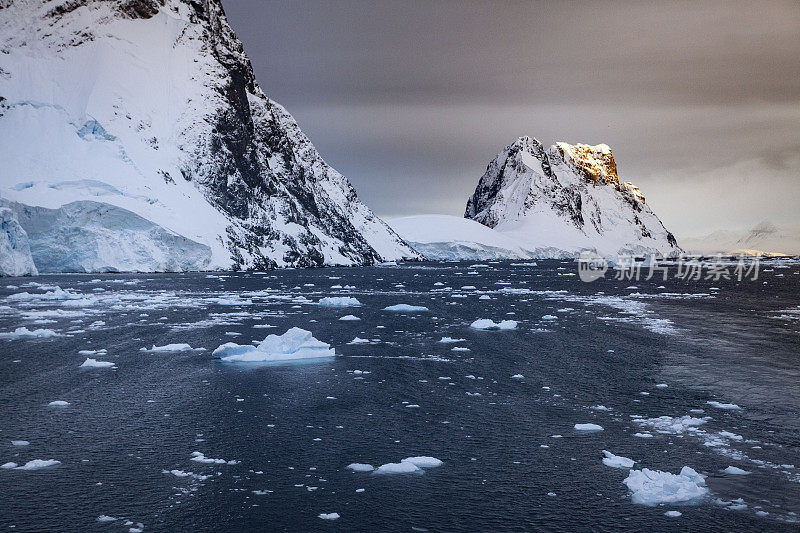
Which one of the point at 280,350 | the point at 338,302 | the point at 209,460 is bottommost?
the point at 209,460

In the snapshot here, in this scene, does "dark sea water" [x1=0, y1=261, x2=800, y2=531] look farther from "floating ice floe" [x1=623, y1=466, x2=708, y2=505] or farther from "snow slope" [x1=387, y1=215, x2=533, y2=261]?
"snow slope" [x1=387, y1=215, x2=533, y2=261]

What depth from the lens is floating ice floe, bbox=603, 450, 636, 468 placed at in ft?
35.3

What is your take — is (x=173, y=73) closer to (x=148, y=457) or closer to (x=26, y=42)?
(x=26, y=42)

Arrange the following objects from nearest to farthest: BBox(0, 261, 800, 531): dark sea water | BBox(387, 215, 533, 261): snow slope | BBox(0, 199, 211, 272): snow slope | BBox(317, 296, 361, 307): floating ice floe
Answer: BBox(0, 261, 800, 531): dark sea water
BBox(317, 296, 361, 307): floating ice floe
BBox(0, 199, 211, 272): snow slope
BBox(387, 215, 533, 261): snow slope

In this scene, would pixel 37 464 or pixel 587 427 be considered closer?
pixel 37 464

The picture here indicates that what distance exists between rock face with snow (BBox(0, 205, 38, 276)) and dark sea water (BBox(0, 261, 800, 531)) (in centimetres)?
3943

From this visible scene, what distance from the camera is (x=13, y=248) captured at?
63.4 metres

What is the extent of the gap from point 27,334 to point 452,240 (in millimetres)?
156648

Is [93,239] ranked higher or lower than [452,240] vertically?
lower

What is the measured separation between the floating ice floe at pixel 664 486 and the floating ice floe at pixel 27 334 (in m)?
22.0

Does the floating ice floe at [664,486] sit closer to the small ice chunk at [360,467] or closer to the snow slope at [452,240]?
the small ice chunk at [360,467]

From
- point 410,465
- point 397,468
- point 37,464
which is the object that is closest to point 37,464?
point 37,464

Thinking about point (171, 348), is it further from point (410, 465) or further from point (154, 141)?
point (154, 141)

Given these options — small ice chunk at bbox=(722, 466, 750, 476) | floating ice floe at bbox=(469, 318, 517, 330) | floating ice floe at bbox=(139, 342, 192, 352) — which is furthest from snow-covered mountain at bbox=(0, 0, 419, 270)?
small ice chunk at bbox=(722, 466, 750, 476)
